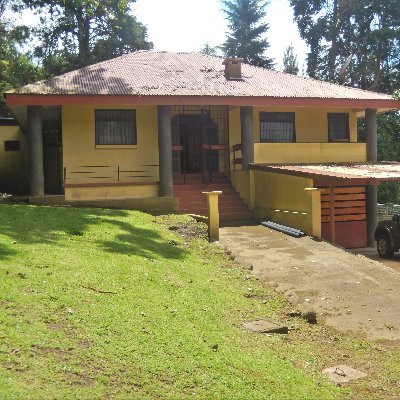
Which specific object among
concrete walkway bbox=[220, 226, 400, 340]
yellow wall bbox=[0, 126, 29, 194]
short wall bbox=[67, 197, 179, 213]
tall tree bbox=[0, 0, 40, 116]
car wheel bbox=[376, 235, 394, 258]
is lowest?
car wheel bbox=[376, 235, 394, 258]

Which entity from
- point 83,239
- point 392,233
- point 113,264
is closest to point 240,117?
point 392,233

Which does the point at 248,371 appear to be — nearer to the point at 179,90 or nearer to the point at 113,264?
the point at 113,264

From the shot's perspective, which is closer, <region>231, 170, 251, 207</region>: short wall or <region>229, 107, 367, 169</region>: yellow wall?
<region>231, 170, 251, 207</region>: short wall

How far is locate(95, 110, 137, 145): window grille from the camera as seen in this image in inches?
738

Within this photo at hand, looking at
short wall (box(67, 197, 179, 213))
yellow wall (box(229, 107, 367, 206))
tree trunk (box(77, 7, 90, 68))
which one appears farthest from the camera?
tree trunk (box(77, 7, 90, 68))

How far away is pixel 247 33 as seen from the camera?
4428cm

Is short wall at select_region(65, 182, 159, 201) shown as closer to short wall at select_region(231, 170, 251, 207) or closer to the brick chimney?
short wall at select_region(231, 170, 251, 207)

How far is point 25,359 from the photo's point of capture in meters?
4.12

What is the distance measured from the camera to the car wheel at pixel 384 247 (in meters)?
14.8

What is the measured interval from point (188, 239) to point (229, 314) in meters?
5.78

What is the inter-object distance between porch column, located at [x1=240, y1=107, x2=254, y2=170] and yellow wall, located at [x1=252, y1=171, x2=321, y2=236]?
2.27 feet

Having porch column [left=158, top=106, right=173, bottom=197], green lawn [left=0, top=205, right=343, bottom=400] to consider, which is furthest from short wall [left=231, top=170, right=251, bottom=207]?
green lawn [left=0, top=205, right=343, bottom=400]

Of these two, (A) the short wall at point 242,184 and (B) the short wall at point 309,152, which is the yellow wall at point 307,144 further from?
(A) the short wall at point 242,184

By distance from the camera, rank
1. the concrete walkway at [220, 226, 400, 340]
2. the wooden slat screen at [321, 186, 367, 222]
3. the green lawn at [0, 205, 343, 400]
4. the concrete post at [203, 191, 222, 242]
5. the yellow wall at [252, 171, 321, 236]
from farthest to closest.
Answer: the wooden slat screen at [321, 186, 367, 222], the yellow wall at [252, 171, 321, 236], the concrete post at [203, 191, 222, 242], the concrete walkway at [220, 226, 400, 340], the green lawn at [0, 205, 343, 400]
